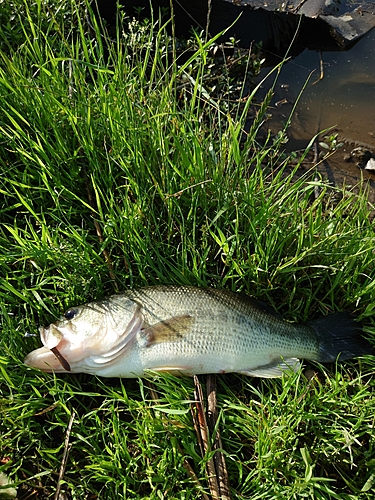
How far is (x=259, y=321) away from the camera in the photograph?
2.85 meters

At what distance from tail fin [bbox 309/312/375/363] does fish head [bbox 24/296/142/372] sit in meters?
1.15

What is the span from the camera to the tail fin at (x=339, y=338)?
2.94 metres

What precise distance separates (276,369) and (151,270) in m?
1.03

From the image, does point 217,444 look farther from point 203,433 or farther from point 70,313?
point 70,313

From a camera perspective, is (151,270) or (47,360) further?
(151,270)

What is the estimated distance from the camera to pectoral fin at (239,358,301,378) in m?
2.81

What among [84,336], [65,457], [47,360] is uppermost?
[84,336]

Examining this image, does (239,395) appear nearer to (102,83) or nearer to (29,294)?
(29,294)

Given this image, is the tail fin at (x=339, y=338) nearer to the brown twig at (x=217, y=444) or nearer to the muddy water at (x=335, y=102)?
the brown twig at (x=217, y=444)

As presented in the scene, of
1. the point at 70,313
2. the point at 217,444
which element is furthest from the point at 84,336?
the point at 217,444

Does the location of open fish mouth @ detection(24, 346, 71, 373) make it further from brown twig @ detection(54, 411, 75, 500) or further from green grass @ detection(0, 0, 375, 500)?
brown twig @ detection(54, 411, 75, 500)

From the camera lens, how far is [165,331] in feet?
8.91

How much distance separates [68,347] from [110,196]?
3.72 feet

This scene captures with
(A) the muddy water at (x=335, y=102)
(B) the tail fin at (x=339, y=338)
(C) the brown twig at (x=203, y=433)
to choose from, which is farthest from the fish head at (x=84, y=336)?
(A) the muddy water at (x=335, y=102)
